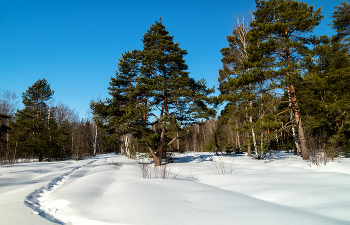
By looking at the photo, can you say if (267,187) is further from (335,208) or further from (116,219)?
(116,219)

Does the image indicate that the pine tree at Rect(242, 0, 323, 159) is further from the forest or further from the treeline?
the treeline

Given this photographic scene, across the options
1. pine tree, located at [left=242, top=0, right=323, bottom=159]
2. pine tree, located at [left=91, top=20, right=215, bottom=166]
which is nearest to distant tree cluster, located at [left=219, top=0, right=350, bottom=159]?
pine tree, located at [left=242, top=0, right=323, bottom=159]

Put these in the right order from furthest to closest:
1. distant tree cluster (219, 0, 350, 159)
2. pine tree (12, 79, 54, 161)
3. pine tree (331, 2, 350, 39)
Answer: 1. pine tree (12, 79, 54, 161)
2. pine tree (331, 2, 350, 39)
3. distant tree cluster (219, 0, 350, 159)

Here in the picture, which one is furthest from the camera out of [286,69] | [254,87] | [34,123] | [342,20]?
[34,123]

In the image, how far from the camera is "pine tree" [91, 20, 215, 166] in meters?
10.5

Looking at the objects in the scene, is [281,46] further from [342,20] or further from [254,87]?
[342,20]

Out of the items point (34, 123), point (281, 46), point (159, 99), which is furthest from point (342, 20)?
point (34, 123)

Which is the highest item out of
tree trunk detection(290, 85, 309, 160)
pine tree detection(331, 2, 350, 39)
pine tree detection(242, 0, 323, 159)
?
pine tree detection(331, 2, 350, 39)

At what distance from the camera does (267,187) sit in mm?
4004

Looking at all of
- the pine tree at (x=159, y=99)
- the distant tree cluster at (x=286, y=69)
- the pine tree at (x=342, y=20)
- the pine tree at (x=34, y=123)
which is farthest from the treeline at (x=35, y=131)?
the pine tree at (x=342, y=20)

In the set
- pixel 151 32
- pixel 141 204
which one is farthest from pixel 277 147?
pixel 141 204

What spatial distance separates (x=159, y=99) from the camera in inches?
472

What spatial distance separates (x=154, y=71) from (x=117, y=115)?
155 inches

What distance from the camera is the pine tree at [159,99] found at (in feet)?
34.6
